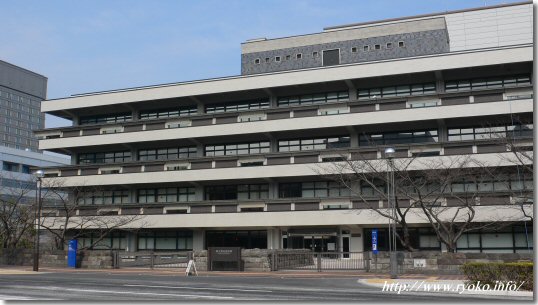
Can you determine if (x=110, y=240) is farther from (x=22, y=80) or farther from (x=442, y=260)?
(x=22, y=80)

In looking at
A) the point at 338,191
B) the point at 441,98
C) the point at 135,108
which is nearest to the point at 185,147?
the point at 135,108

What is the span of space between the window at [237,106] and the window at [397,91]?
9.17 m

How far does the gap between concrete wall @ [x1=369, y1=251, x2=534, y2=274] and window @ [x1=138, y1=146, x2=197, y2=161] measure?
28.1m

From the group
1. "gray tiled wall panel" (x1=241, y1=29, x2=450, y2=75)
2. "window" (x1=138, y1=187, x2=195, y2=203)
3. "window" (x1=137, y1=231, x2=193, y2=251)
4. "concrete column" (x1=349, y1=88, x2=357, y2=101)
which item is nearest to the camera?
"concrete column" (x1=349, y1=88, x2=357, y2=101)

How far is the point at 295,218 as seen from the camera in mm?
48188

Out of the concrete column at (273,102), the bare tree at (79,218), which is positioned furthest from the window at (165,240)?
Result: the concrete column at (273,102)

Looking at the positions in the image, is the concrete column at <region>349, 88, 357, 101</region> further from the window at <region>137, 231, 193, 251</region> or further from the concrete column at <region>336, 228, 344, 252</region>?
the window at <region>137, 231, 193, 251</region>

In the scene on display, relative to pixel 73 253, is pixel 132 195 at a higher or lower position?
higher

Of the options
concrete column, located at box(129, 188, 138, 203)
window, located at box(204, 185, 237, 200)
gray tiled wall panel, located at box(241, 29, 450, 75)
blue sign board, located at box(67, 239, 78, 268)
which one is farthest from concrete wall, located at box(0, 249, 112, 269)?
gray tiled wall panel, located at box(241, 29, 450, 75)

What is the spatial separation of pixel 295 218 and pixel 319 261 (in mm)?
13747

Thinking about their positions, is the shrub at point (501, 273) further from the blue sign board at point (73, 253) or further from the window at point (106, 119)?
the window at point (106, 119)

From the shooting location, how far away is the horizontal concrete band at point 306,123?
146ft

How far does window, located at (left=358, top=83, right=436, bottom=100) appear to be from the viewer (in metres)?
49.4

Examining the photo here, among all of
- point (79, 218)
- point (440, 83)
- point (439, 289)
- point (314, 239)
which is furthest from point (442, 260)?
point (79, 218)
